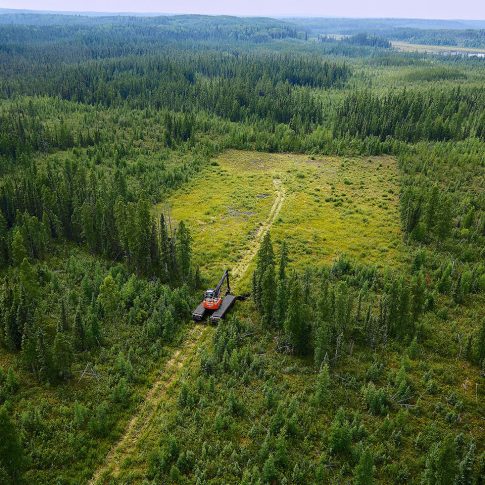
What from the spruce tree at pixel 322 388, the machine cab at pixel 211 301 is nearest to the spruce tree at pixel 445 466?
the spruce tree at pixel 322 388

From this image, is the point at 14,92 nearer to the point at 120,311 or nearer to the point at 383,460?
the point at 120,311

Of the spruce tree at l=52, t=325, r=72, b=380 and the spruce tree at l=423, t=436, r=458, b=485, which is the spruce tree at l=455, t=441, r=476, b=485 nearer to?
the spruce tree at l=423, t=436, r=458, b=485

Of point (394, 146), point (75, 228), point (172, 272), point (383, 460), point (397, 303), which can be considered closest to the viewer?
point (383, 460)

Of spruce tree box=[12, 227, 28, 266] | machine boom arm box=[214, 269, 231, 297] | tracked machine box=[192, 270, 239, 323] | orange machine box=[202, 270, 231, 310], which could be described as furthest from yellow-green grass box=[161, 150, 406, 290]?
spruce tree box=[12, 227, 28, 266]

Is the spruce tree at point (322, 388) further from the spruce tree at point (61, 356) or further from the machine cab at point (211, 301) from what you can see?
the spruce tree at point (61, 356)

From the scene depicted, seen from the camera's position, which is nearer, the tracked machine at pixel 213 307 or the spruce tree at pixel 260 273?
the tracked machine at pixel 213 307

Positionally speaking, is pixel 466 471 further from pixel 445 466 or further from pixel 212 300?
pixel 212 300

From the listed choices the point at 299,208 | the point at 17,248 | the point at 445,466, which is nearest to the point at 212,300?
the point at 17,248

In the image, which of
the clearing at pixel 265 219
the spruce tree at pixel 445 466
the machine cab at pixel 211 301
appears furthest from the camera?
the machine cab at pixel 211 301

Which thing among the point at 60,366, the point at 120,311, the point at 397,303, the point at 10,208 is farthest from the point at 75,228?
the point at 397,303
